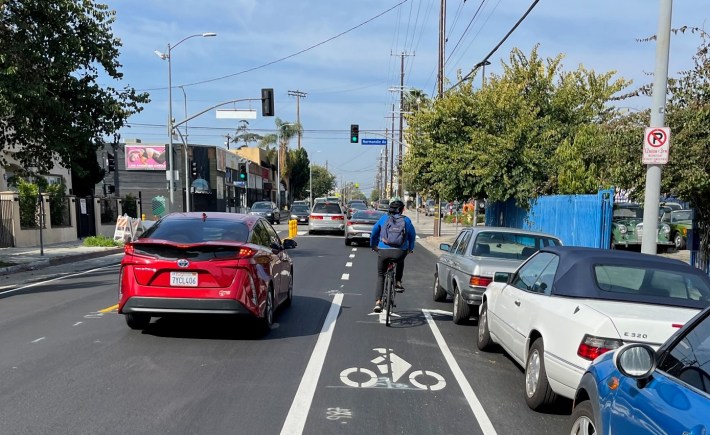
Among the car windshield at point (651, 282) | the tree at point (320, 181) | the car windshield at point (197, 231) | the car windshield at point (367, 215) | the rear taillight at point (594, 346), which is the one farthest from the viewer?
the tree at point (320, 181)

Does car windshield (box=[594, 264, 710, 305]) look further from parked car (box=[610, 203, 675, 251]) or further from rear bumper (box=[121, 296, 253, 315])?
parked car (box=[610, 203, 675, 251])

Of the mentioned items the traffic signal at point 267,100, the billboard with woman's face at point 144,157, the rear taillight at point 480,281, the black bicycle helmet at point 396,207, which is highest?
the traffic signal at point 267,100

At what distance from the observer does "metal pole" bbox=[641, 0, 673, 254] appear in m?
8.82

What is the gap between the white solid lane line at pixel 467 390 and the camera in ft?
15.8

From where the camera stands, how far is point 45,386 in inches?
217

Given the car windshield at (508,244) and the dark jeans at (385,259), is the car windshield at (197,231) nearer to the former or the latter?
the dark jeans at (385,259)

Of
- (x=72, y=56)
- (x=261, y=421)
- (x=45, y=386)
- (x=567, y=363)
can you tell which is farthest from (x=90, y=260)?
(x=567, y=363)

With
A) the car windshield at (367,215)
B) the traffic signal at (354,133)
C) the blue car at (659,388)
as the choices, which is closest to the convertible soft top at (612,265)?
the blue car at (659,388)

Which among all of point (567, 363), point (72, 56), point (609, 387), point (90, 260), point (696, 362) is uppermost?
point (72, 56)

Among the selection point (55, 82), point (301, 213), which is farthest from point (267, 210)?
point (55, 82)

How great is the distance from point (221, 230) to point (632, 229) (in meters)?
16.7

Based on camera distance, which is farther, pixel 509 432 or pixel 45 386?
pixel 45 386

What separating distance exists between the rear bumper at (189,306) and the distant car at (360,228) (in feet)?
56.5

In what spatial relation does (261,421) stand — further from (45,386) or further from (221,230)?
(221,230)
